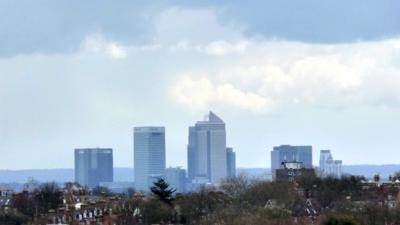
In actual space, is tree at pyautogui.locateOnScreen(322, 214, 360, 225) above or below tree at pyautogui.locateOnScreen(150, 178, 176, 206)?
below

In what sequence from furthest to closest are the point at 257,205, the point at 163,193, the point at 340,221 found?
the point at 163,193 < the point at 257,205 < the point at 340,221

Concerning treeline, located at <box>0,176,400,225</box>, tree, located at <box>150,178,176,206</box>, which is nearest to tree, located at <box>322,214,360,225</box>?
treeline, located at <box>0,176,400,225</box>

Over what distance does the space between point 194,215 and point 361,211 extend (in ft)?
54.8

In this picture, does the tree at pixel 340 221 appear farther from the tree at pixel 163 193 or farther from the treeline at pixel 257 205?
the tree at pixel 163 193

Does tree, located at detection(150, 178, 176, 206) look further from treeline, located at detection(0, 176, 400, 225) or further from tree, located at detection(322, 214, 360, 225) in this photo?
tree, located at detection(322, 214, 360, 225)

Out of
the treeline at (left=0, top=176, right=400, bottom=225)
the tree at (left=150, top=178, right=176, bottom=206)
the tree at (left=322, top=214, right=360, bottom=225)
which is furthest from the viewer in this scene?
the tree at (left=150, top=178, right=176, bottom=206)

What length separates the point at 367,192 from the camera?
14950 cm

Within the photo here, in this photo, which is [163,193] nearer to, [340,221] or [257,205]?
[257,205]

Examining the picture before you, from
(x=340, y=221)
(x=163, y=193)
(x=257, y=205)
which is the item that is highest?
(x=163, y=193)

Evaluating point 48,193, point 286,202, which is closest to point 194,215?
point 286,202

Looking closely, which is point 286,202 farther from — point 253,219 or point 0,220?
point 253,219

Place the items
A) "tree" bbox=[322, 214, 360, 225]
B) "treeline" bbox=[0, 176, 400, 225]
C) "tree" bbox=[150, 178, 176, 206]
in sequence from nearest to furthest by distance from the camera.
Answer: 1. "tree" bbox=[322, 214, 360, 225]
2. "treeline" bbox=[0, 176, 400, 225]
3. "tree" bbox=[150, 178, 176, 206]

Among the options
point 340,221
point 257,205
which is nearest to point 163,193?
point 257,205

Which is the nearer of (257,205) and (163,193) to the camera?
(257,205)
